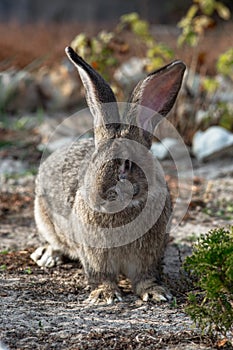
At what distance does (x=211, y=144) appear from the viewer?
852cm

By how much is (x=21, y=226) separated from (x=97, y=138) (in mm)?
2120

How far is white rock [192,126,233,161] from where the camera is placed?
8.51 metres

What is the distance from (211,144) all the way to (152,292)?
13.5 ft

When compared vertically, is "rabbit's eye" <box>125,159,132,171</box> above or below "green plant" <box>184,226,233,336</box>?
above

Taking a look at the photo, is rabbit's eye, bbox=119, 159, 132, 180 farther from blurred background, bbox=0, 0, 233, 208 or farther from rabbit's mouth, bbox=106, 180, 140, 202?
blurred background, bbox=0, 0, 233, 208

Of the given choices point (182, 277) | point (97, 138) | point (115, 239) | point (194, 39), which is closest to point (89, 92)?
point (97, 138)

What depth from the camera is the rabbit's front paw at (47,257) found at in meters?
5.37

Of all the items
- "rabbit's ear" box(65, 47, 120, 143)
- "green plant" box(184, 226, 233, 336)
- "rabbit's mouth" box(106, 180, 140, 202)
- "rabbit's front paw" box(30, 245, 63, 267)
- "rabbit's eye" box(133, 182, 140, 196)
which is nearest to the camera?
"green plant" box(184, 226, 233, 336)

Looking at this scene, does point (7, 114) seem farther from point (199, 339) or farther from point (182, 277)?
point (199, 339)

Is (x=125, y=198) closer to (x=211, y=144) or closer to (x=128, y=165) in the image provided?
(x=128, y=165)

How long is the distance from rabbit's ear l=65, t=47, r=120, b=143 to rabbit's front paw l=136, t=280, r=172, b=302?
37.9 inches

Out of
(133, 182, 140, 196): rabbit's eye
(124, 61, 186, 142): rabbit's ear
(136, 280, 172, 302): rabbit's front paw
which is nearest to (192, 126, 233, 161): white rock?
(124, 61, 186, 142): rabbit's ear

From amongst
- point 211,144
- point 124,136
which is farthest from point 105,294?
point 211,144

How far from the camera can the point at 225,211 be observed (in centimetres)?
670
